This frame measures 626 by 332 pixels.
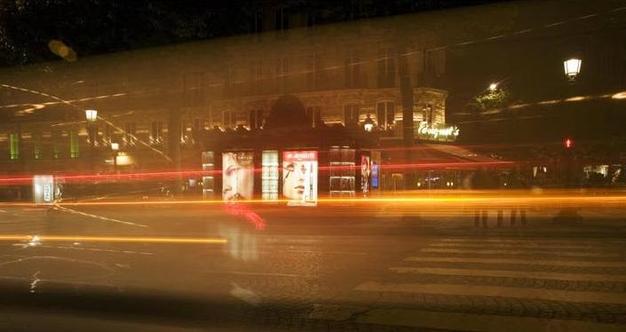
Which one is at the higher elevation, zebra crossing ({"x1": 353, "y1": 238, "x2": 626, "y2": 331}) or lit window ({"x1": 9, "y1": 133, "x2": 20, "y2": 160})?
lit window ({"x1": 9, "y1": 133, "x2": 20, "y2": 160})

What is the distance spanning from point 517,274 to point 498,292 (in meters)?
1.53

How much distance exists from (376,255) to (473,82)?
95.7 ft

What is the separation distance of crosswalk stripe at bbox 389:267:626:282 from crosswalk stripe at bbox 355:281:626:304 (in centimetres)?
95

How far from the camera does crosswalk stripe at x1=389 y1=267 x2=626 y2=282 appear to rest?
9086 mm

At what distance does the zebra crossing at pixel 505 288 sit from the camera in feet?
22.3

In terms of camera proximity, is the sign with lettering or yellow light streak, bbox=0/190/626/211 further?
the sign with lettering

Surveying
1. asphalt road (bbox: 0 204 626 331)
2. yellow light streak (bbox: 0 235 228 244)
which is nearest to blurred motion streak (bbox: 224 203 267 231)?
asphalt road (bbox: 0 204 626 331)

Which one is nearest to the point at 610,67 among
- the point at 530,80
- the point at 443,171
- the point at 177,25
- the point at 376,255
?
the point at 530,80

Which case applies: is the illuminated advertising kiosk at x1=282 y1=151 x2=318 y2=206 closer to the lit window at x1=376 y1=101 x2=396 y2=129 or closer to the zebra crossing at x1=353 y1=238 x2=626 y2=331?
the zebra crossing at x1=353 y1=238 x2=626 y2=331

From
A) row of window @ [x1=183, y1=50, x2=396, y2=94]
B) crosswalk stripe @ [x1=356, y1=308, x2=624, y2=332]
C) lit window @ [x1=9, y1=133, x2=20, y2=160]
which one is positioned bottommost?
crosswalk stripe @ [x1=356, y1=308, x2=624, y2=332]

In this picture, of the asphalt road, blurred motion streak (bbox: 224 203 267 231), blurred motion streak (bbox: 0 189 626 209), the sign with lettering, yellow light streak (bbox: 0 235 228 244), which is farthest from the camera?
the sign with lettering

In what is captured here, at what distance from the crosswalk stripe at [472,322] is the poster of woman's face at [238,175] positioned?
16757 mm

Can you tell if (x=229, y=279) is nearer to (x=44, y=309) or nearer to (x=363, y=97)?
(x=44, y=309)

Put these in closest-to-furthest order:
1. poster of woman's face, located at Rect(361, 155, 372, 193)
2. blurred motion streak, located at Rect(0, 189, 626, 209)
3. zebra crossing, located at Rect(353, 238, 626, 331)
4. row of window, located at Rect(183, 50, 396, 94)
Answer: zebra crossing, located at Rect(353, 238, 626, 331)
blurred motion streak, located at Rect(0, 189, 626, 209)
poster of woman's face, located at Rect(361, 155, 372, 193)
row of window, located at Rect(183, 50, 396, 94)
